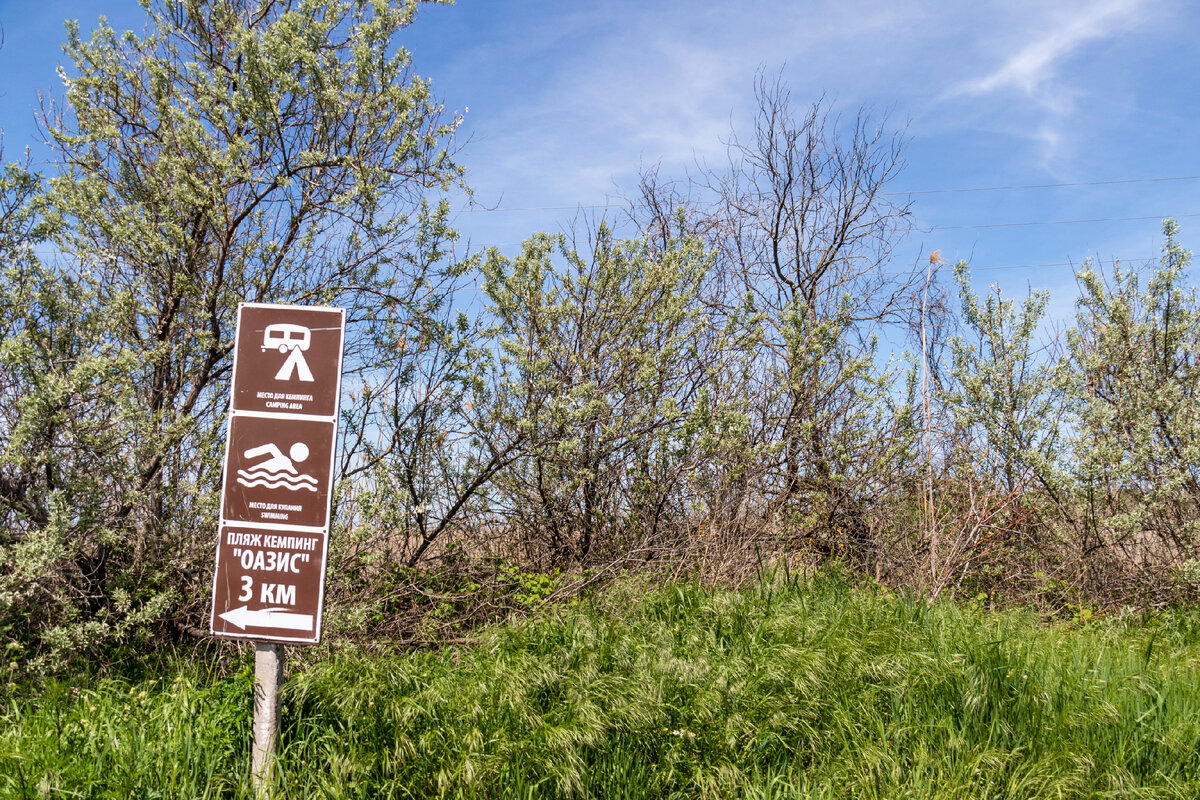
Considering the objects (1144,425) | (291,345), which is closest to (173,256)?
(291,345)

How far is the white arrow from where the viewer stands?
11.1ft

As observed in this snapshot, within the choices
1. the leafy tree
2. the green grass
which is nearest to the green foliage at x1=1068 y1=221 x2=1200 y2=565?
the green grass

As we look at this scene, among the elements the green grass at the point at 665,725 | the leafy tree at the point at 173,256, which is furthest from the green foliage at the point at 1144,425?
the leafy tree at the point at 173,256

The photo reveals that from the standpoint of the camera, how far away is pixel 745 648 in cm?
521

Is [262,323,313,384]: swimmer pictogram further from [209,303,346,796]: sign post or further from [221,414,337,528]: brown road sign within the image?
[221,414,337,528]: brown road sign

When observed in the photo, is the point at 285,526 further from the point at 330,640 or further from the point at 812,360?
the point at 812,360

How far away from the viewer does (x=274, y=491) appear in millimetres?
3445

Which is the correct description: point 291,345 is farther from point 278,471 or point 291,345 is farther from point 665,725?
point 665,725

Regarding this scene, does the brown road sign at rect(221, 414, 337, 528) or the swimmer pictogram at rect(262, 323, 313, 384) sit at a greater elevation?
the swimmer pictogram at rect(262, 323, 313, 384)

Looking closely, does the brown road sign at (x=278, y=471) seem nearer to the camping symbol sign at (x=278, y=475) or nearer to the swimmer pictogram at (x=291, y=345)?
the camping symbol sign at (x=278, y=475)

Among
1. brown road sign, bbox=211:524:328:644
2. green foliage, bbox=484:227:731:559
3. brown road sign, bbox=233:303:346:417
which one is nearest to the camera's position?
brown road sign, bbox=211:524:328:644

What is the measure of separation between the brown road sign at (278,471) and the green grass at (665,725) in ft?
3.57

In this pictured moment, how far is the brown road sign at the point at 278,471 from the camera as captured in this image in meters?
3.42

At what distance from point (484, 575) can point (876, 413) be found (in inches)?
189
